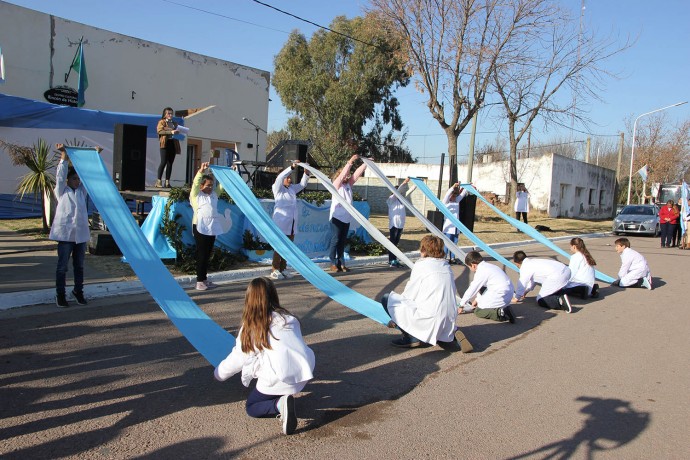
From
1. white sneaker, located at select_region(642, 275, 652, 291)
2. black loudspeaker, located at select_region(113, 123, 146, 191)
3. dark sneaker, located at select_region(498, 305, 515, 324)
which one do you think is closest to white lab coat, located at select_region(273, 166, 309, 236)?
black loudspeaker, located at select_region(113, 123, 146, 191)

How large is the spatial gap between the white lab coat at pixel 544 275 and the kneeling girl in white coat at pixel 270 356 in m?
5.45

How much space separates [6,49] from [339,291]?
51.0 feet

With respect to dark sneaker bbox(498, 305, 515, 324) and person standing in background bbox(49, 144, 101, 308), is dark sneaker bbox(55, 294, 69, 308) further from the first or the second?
dark sneaker bbox(498, 305, 515, 324)

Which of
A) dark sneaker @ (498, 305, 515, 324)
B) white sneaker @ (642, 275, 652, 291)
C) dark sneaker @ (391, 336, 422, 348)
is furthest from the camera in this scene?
white sneaker @ (642, 275, 652, 291)

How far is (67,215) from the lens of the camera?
21.1 ft

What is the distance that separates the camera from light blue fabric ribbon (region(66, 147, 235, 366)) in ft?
15.3

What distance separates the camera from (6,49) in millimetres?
16703

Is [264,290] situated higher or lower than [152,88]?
lower

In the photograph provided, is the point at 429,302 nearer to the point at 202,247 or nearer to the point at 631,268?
the point at 202,247

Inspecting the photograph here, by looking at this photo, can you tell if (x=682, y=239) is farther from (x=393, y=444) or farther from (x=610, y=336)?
(x=393, y=444)

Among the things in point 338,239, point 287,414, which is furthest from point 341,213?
point 287,414

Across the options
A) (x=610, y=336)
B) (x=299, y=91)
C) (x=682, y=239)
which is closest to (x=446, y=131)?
(x=682, y=239)

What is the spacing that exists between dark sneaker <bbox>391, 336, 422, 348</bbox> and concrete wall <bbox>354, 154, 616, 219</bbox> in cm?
2329

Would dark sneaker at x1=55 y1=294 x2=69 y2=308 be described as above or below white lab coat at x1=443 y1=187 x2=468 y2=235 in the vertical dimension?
below
